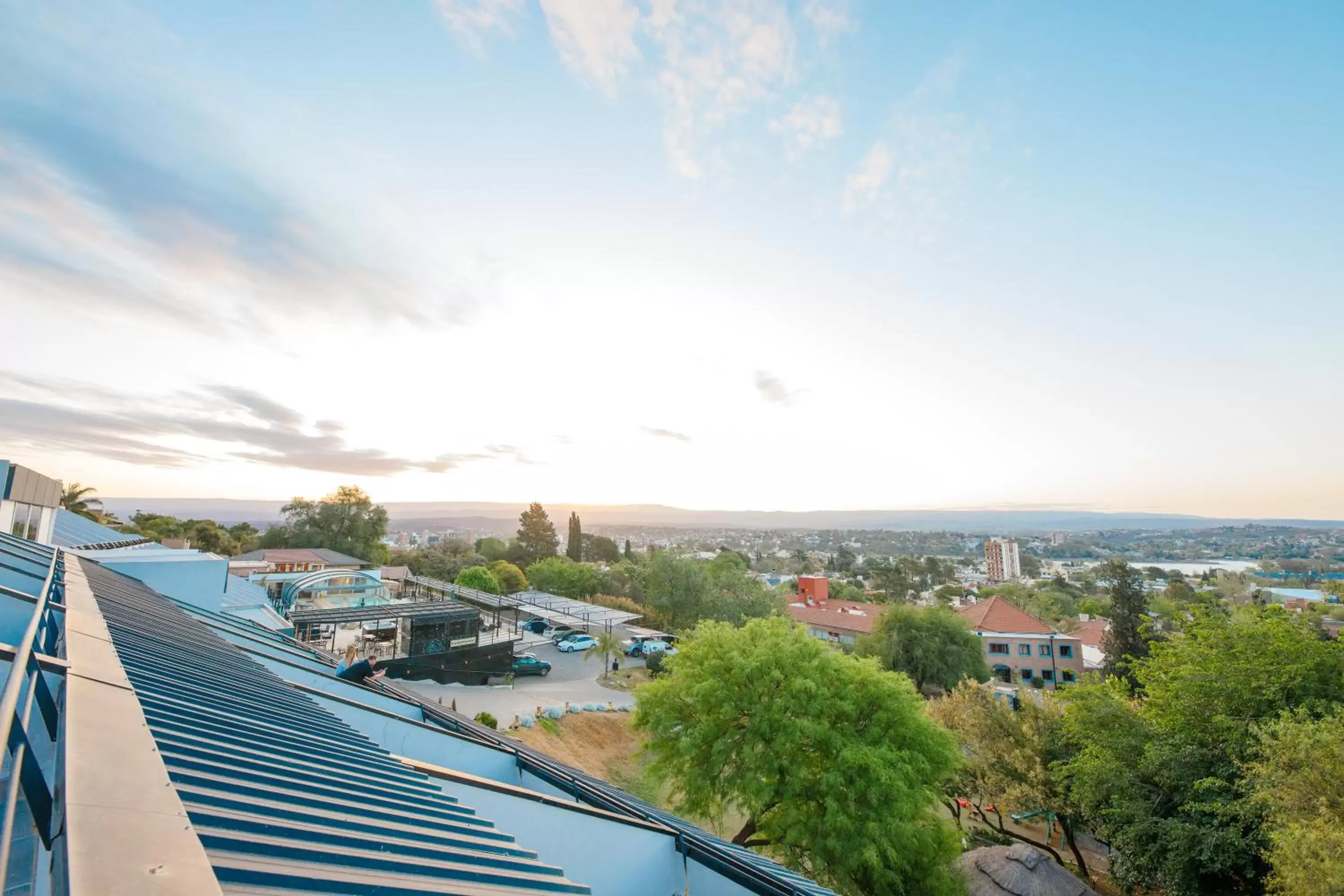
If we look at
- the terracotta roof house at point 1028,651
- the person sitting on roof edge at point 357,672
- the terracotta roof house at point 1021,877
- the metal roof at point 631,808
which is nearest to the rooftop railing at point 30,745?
the metal roof at point 631,808

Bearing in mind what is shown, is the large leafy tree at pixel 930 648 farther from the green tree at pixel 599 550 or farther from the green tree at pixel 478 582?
the green tree at pixel 599 550

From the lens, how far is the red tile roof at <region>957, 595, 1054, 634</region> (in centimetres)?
4284

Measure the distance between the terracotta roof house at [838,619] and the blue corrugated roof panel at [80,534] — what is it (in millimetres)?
42628

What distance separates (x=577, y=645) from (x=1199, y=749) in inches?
1172

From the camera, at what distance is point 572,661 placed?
3347 centimetres

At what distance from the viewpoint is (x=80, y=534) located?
2452 centimetres

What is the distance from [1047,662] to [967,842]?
2955 cm

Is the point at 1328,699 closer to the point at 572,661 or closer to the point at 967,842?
A: the point at 967,842

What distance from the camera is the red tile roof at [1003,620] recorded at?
4284 centimetres

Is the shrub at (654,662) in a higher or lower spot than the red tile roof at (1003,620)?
lower

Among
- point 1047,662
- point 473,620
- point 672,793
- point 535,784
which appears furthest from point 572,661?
point 1047,662

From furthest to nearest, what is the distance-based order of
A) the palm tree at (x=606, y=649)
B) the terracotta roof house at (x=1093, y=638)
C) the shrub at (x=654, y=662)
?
the terracotta roof house at (x=1093, y=638)
the shrub at (x=654, y=662)
the palm tree at (x=606, y=649)

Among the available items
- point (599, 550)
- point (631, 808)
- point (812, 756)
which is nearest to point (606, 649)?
point (812, 756)

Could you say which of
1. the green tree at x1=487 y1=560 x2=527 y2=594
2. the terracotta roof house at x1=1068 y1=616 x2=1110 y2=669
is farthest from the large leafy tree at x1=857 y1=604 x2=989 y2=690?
the green tree at x1=487 y1=560 x2=527 y2=594
